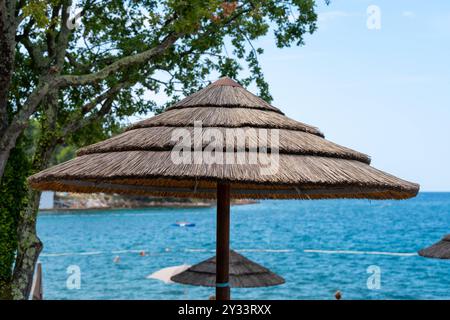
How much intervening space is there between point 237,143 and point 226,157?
0.73 feet

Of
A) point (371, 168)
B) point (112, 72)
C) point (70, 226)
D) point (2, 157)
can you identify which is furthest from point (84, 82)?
point (70, 226)

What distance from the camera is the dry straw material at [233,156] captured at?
4.44 meters

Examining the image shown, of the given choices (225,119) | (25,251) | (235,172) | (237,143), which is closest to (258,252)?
(25,251)

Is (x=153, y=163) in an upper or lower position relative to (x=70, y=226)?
upper

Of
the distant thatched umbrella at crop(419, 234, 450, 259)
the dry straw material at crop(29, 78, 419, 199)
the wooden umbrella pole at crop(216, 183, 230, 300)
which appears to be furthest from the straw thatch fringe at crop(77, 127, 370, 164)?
the distant thatched umbrella at crop(419, 234, 450, 259)

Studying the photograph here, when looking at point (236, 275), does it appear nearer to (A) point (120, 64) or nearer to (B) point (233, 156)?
(A) point (120, 64)

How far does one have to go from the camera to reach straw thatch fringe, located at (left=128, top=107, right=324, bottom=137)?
4.98m

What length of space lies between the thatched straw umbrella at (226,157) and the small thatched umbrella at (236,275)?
5216 mm

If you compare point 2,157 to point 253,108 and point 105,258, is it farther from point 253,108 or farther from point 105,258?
point 105,258

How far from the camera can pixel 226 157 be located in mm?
4500

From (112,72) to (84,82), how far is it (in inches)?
35.3

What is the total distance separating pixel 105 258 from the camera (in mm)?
56719

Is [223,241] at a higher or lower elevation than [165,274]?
higher

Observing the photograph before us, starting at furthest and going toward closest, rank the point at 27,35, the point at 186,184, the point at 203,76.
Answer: the point at 203,76 → the point at 27,35 → the point at 186,184
